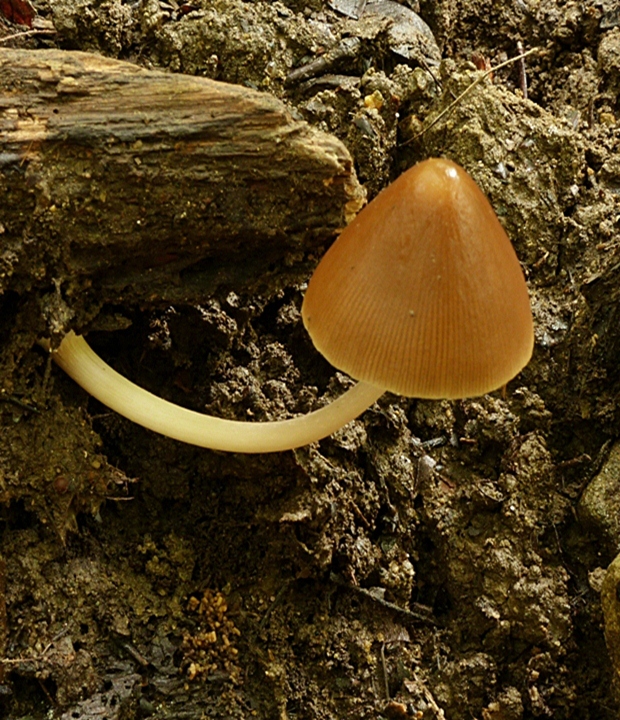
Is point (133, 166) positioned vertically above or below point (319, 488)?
above

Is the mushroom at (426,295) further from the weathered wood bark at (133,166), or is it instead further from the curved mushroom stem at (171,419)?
the curved mushroom stem at (171,419)

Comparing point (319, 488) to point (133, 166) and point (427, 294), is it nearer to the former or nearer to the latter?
point (427, 294)

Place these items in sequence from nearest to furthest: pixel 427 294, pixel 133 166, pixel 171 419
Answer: pixel 427 294, pixel 133 166, pixel 171 419

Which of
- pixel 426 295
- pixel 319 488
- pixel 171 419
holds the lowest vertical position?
pixel 319 488

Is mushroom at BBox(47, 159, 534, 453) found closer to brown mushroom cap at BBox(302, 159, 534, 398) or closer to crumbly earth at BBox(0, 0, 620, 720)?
brown mushroom cap at BBox(302, 159, 534, 398)

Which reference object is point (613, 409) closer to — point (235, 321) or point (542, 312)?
point (542, 312)

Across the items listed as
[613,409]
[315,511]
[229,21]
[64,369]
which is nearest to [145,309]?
[64,369]

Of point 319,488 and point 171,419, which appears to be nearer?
point 171,419

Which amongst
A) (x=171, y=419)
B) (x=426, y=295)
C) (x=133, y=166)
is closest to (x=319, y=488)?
(x=171, y=419)
